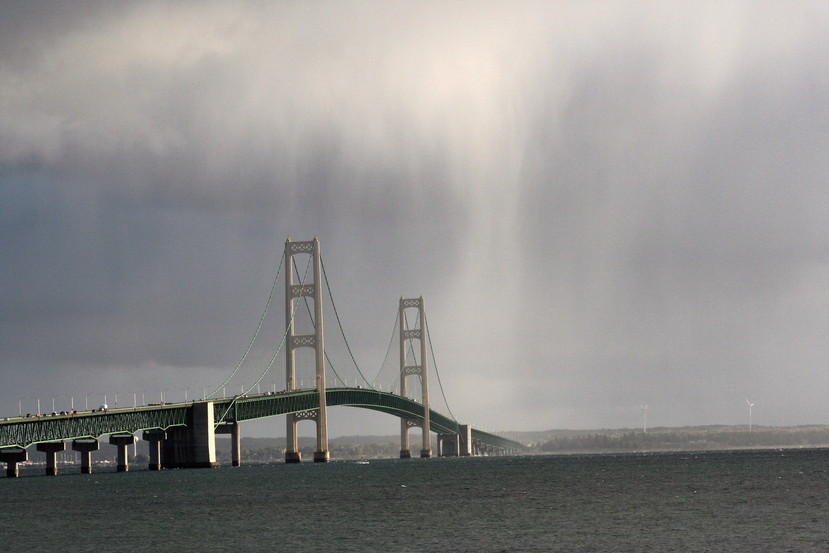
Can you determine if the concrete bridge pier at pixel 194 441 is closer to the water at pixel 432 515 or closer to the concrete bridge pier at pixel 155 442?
the concrete bridge pier at pixel 155 442

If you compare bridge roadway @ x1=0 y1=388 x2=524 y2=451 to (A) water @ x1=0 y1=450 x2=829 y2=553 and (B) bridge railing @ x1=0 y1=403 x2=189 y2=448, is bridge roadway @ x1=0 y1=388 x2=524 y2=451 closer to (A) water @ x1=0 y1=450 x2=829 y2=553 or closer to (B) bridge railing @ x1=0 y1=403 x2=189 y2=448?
(B) bridge railing @ x1=0 y1=403 x2=189 y2=448

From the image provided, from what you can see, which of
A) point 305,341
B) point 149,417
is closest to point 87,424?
point 149,417

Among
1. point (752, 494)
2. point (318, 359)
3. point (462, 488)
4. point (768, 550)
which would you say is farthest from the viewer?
point (318, 359)

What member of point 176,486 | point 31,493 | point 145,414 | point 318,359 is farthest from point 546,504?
point 318,359

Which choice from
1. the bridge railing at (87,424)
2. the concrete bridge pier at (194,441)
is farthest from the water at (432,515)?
the concrete bridge pier at (194,441)

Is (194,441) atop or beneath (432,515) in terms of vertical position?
atop

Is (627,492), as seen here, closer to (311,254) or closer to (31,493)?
(31,493)

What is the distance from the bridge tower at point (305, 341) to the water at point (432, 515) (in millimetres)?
47149

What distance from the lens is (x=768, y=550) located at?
4744 centimetres

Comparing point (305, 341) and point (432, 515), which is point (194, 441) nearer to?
point (305, 341)

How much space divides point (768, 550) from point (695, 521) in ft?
42.3

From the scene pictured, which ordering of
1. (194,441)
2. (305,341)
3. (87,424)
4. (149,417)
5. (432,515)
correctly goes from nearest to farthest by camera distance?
(432,515), (87,424), (149,417), (194,441), (305,341)

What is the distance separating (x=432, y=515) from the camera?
2603 inches

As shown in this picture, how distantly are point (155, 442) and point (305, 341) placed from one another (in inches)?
1121
